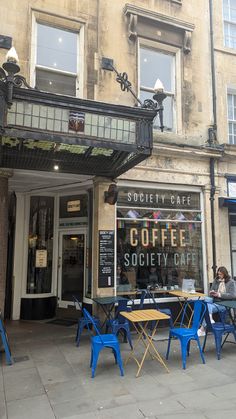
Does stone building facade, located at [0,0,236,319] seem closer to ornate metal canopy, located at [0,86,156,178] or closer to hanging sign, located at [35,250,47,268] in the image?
hanging sign, located at [35,250,47,268]

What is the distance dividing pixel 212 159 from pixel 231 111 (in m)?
1.94

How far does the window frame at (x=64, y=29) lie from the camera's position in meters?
7.48

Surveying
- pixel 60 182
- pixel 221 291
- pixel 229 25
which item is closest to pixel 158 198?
pixel 60 182

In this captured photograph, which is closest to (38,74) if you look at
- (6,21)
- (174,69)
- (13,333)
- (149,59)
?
(6,21)

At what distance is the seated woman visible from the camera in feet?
23.3

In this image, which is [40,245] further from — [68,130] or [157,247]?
[68,130]

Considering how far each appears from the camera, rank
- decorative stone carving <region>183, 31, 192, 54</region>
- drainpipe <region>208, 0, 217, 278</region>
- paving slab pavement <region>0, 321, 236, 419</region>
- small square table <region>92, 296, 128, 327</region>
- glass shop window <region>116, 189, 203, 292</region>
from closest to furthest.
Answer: paving slab pavement <region>0, 321, 236, 419</region> < small square table <region>92, 296, 128, 327</region> < glass shop window <region>116, 189, 203, 292</region> < drainpipe <region>208, 0, 217, 278</region> < decorative stone carving <region>183, 31, 192, 54</region>

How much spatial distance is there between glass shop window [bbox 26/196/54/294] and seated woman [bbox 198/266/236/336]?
412 cm

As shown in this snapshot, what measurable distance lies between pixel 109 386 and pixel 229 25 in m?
10.1

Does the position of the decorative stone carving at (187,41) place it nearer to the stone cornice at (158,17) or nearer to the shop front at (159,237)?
the stone cornice at (158,17)

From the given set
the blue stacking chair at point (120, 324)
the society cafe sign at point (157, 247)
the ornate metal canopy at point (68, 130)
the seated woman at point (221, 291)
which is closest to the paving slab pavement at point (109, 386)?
the blue stacking chair at point (120, 324)

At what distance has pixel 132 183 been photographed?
26.6 feet

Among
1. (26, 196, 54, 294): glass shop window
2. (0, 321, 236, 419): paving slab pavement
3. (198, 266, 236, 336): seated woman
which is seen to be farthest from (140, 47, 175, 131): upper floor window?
(0, 321, 236, 419): paving slab pavement

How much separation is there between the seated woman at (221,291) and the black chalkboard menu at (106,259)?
217 centimetres
